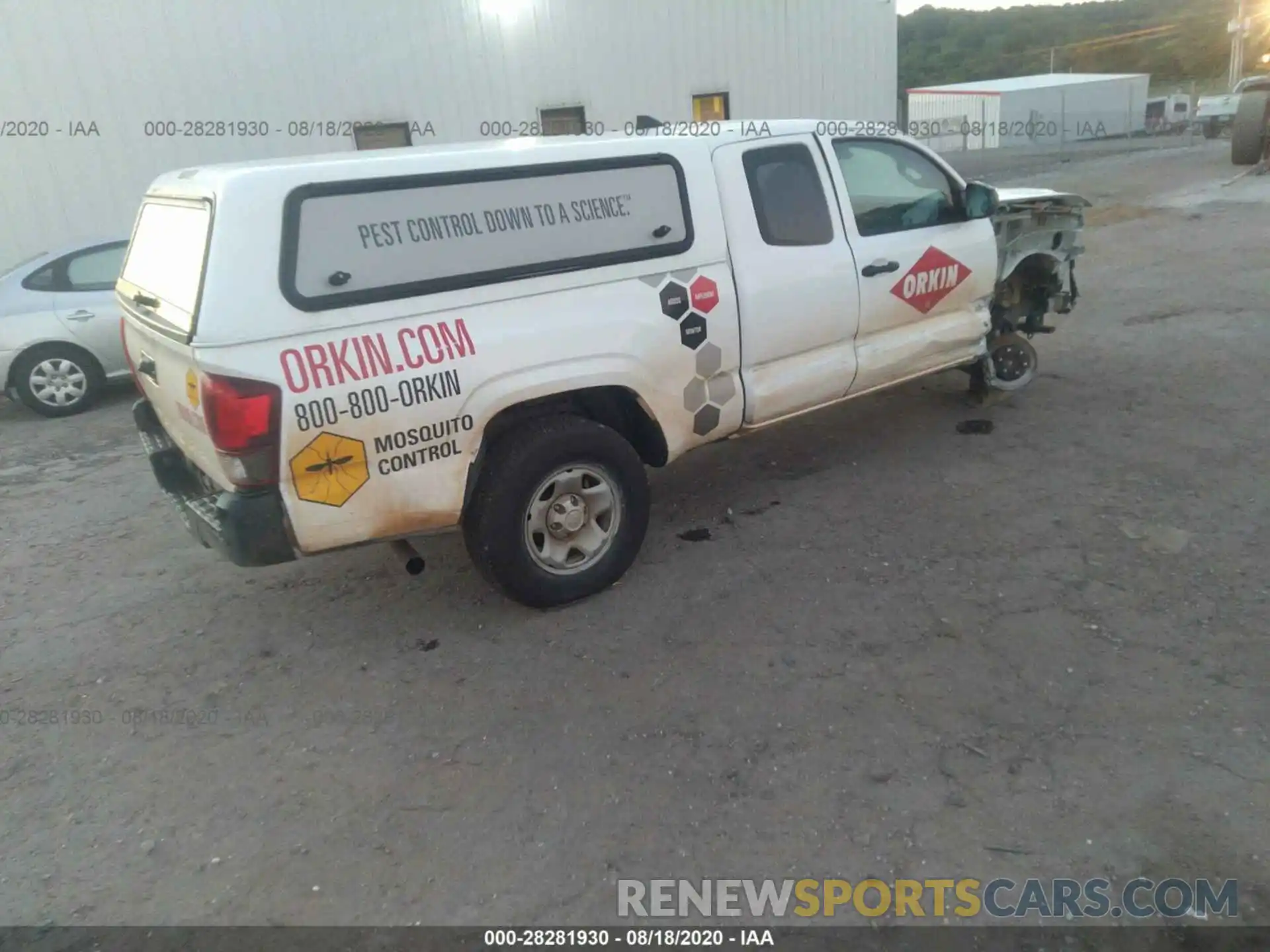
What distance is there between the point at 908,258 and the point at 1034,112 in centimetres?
3476

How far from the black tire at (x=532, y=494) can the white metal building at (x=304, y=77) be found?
7.60 meters

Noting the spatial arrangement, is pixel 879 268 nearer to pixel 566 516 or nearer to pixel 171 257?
pixel 566 516

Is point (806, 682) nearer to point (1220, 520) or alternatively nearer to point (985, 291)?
point (1220, 520)

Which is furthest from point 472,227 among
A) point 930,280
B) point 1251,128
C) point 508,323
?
point 1251,128

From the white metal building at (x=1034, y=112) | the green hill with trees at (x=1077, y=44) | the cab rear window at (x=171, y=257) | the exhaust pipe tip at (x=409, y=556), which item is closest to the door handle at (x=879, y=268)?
the exhaust pipe tip at (x=409, y=556)

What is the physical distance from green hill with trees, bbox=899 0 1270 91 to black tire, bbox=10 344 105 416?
65570mm

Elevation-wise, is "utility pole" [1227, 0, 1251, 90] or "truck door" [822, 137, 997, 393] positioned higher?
"utility pole" [1227, 0, 1251, 90]

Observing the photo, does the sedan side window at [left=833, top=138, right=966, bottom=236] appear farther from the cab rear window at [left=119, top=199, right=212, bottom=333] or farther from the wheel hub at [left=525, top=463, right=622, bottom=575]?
the cab rear window at [left=119, top=199, right=212, bottom=333]

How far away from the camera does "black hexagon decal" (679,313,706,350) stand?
4.09 meters

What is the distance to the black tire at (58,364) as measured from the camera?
7527 mm

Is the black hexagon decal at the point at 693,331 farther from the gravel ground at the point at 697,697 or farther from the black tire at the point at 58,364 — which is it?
the black tire at the point at 58,364

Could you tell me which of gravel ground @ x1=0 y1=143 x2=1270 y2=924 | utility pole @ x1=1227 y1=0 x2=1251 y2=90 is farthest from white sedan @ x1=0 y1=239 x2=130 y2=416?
utility pole @ x1=1227 y1=0 x2=1251 y2=90

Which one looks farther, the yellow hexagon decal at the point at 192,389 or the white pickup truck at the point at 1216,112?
the white pickup truck at the point at 1216,112

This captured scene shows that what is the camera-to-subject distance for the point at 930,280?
16.6 feet
